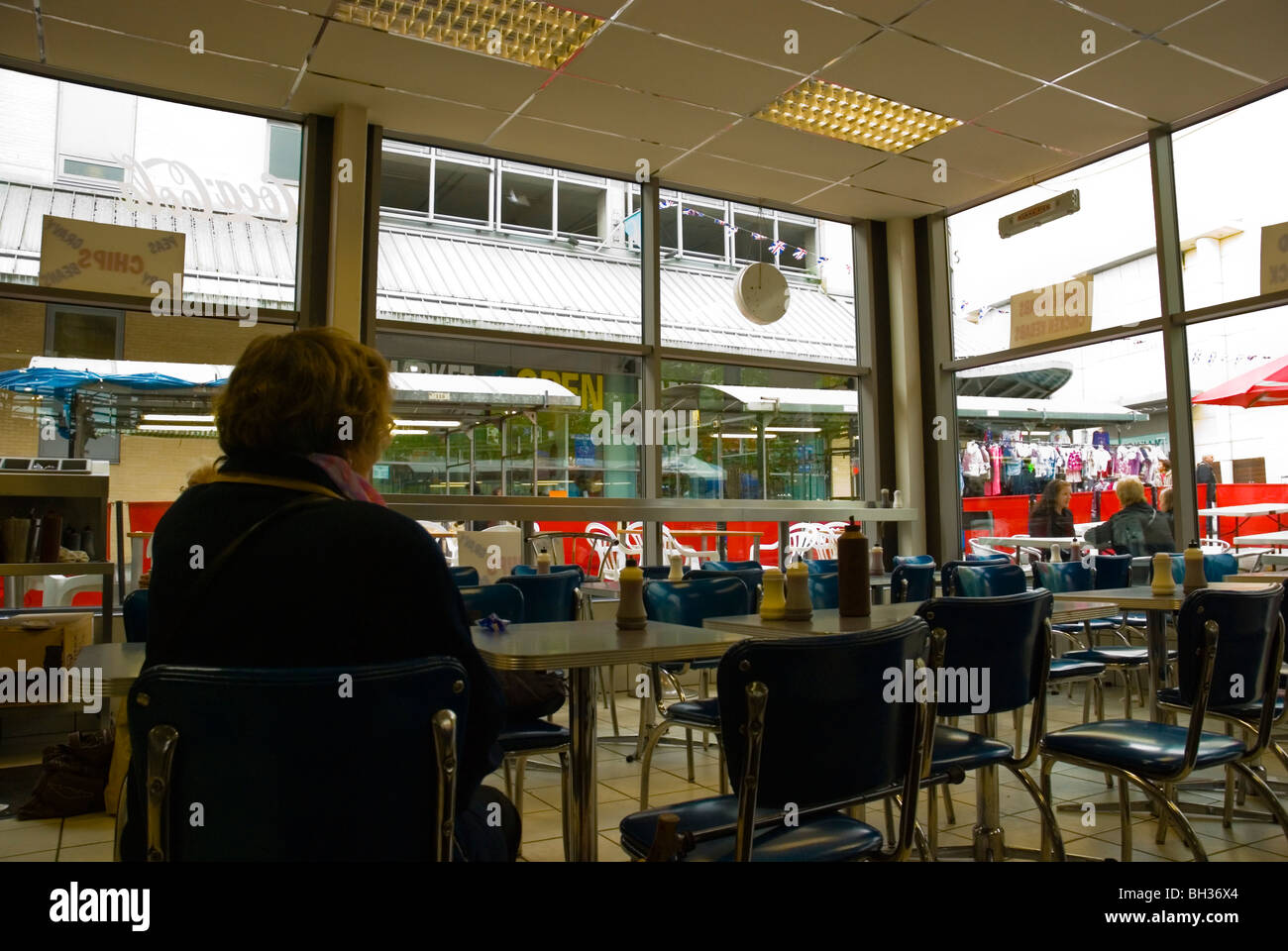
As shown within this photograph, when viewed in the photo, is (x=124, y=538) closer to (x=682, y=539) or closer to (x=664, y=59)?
(x=682, y=539)

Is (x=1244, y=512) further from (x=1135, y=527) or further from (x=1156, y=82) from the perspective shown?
(x=1156, y=82)

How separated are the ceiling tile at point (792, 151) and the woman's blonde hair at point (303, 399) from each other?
450cm

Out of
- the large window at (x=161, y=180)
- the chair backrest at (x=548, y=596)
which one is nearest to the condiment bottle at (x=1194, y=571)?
the chair backrest at (x=548, y=596)

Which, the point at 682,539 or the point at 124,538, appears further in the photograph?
the point at 682,539

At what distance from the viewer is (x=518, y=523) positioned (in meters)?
5.90

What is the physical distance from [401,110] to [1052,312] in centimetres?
451

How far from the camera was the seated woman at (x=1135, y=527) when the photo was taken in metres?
5.70

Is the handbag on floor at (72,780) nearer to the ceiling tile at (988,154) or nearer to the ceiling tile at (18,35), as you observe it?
the ceiling tile at (18,35)

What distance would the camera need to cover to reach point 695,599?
11.2ft

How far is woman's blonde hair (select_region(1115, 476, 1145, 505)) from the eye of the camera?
579cm
